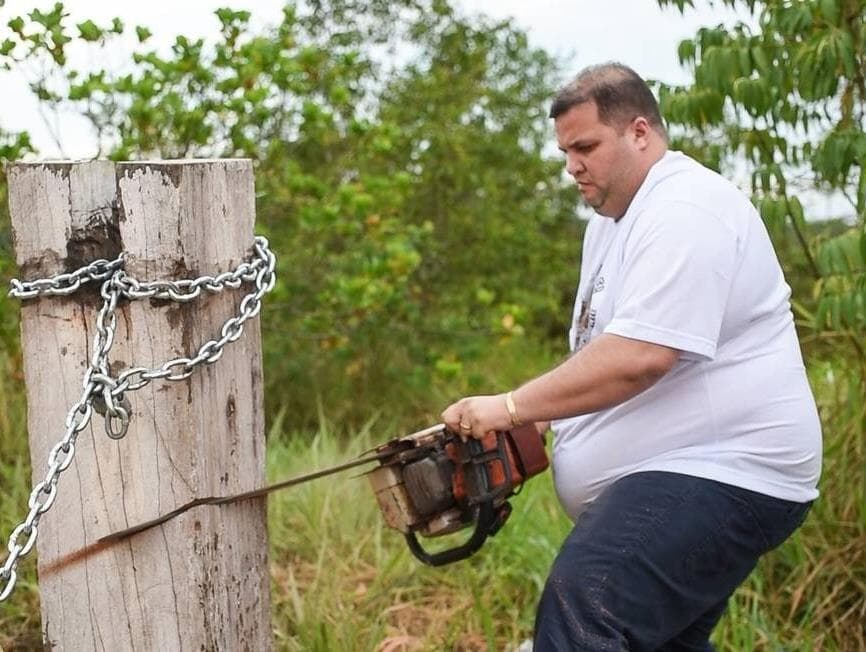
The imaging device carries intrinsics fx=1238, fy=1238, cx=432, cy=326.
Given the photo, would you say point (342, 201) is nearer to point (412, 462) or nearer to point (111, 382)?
point (412, 462)

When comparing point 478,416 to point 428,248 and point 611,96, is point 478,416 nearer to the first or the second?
point 611,96

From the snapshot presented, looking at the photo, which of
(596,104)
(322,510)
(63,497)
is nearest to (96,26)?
(322,510)

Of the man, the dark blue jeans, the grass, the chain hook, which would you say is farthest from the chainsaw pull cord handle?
the chain hook

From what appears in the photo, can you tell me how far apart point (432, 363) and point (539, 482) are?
6.73ft

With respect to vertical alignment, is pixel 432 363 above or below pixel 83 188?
below

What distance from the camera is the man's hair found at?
310cm

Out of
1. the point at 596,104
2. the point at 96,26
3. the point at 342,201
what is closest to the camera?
the point at 596,104

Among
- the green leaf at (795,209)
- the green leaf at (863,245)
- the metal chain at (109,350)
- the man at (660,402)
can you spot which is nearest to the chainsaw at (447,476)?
the man at (660,402)

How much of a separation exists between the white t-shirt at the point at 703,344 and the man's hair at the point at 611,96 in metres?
0.14

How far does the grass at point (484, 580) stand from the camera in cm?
421

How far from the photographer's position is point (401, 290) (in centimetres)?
675

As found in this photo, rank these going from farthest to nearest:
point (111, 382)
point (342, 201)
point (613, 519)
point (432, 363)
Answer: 1. point (432, 363)
2. point (342, 201)
3. point (613, 519)
4. point (111, 382)

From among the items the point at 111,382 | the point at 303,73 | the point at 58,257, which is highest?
the point at 303,73

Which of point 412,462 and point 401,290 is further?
point 401,290
